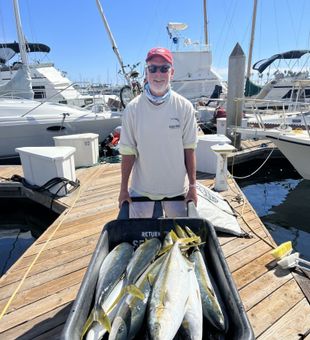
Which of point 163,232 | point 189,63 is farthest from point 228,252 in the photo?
point 189,63

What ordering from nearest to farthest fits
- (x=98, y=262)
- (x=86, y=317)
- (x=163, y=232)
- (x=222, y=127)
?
(x=86, y=317) → (x=98, y=262) → (x=163, y=232) → (x=222, y=127)

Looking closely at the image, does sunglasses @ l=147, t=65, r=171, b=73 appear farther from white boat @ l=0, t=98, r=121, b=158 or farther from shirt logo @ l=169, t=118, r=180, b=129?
white boat @ l=0, t=98, r=121, b=158

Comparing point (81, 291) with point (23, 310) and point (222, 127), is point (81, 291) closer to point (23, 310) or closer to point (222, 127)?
point (23, 310)

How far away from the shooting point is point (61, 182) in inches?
214

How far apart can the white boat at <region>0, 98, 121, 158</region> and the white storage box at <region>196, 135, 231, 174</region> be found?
14.7ft

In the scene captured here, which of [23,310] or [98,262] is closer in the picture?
[98,262]

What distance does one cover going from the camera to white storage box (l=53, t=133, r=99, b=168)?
6.95 meters

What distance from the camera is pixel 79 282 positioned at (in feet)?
9.58

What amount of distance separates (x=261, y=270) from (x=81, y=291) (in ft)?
7.43

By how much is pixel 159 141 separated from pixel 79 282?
173cm

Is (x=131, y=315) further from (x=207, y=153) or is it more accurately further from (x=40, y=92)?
(x=40, y=92)

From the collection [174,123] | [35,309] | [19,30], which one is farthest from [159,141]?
[19,30]

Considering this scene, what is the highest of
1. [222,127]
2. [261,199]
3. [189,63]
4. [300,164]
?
[189,63]

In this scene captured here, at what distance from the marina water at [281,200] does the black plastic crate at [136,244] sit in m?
4.22
